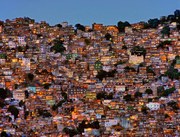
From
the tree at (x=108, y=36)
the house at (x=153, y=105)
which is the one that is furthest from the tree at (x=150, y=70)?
the tree at (x=108, y=36)

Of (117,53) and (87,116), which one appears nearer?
(87,116)

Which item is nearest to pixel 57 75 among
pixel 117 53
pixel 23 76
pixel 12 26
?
pixel 23 76

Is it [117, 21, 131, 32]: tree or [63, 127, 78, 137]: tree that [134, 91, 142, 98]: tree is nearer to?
[63, 127, 78, 137]: tree

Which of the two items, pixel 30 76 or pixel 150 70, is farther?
pixel 150 70

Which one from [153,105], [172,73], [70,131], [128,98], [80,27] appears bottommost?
[70,131]

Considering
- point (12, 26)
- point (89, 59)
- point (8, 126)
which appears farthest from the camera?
point (12, 26)

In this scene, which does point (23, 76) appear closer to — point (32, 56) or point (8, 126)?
point (32, 56)

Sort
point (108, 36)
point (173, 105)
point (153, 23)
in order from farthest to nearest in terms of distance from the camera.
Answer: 1. point (153, 23)
2. point (108, 36)
3. point (173, 105)

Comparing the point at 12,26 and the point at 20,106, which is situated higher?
the point at 12,26

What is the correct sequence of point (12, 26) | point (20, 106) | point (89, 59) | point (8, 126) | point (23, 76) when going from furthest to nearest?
point (12, 26)
point (89, 59)
point (23, 76)
point (20, 106)
point (8, 126)

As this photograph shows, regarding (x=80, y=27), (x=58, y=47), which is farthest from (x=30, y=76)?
(x=80, y=27)

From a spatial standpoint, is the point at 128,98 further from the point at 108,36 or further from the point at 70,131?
the point at 108,36
